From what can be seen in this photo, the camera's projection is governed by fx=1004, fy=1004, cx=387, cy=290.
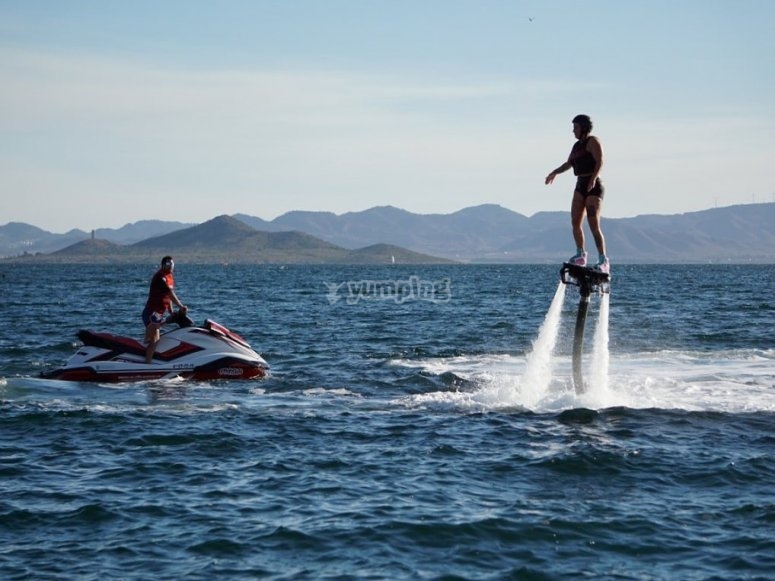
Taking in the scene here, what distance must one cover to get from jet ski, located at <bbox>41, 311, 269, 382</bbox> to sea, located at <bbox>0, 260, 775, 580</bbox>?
0.38 metres

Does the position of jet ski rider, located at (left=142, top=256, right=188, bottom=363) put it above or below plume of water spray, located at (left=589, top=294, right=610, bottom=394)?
above

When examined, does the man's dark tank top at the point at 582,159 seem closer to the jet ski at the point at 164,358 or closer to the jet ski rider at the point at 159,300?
the jet ski rider at the point at 159,300

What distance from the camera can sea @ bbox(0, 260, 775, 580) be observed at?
1146cm

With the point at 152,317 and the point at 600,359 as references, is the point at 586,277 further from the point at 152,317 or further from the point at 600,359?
the point at 152,317

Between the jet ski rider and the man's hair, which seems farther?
the jet ski rider

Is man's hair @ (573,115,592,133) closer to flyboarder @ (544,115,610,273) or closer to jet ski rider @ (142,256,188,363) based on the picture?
flyboarder @ (544,115,610,273)

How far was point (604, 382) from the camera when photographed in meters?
20.9

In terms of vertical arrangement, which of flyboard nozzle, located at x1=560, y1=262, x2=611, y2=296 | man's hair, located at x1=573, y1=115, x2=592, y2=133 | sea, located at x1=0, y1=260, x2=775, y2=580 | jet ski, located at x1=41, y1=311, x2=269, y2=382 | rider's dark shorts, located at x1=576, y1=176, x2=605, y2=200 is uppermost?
man's hair, located at x1=573, y1=115, x2=592, y2=133

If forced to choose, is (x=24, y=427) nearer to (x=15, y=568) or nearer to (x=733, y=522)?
(x=15, y=568)

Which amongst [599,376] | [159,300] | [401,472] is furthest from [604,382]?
[159,300]

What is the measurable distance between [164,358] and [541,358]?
8.92 meters

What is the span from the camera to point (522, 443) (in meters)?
16.9

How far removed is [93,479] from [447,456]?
17.8 ft

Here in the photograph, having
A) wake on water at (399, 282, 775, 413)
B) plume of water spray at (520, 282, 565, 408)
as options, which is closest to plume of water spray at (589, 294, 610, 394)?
wake on water at (399, 282, 775, 413)
